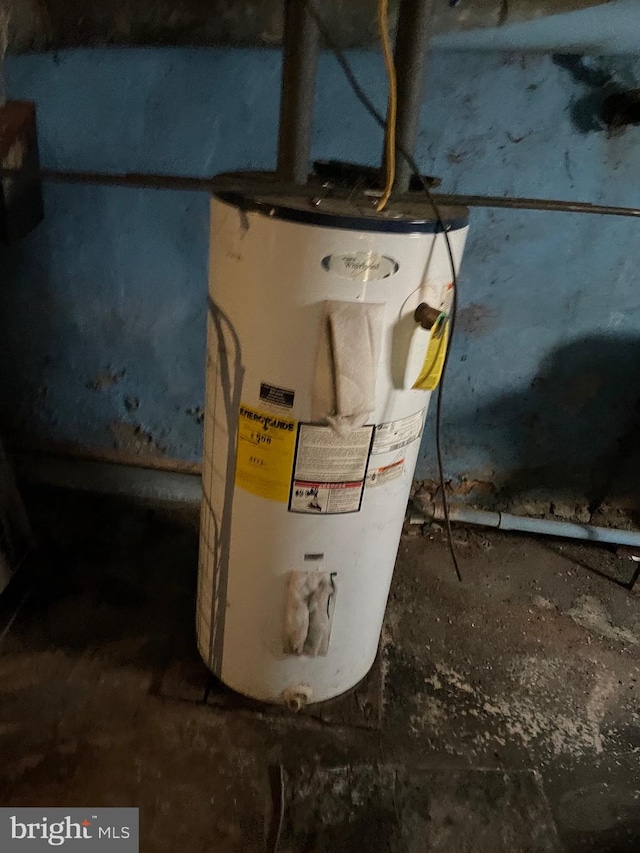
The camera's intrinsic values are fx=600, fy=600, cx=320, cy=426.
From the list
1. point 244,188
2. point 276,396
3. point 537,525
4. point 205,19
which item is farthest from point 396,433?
point 537,525

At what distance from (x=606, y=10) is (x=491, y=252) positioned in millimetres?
520

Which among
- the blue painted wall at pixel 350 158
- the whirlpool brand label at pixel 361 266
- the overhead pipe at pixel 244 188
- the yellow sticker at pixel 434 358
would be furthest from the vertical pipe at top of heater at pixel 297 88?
the blue painted wall at pixel 350 158

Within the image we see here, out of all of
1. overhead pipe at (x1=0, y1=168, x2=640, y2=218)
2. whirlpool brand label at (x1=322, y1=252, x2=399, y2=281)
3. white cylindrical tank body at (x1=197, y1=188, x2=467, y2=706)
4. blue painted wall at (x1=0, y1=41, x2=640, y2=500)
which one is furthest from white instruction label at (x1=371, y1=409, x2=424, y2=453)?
blue painted wall at (x1=0, y1=41, x2=640, y2=500)

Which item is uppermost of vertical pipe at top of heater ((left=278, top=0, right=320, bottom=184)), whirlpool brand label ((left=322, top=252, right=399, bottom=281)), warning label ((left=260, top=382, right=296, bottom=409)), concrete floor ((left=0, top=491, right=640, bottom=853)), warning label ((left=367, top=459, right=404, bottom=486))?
vertical pipe at top of heater ((left=278, top=0, right=320, bottom=184))

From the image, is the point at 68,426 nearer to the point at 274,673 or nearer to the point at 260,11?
the point at 274,673

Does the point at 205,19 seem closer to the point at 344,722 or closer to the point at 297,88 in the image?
the point at 297,88

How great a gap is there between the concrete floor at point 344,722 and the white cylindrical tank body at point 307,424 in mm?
137

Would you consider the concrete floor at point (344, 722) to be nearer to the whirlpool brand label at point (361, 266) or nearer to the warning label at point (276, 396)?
the warning label at point (276, 396)

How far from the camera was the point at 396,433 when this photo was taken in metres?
1.00

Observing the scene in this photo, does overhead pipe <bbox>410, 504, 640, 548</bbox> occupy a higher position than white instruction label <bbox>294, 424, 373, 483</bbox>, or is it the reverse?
white instruction label <bbox>294, 424, 373, 483</bbox>

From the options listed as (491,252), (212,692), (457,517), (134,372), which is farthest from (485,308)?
(212,692)

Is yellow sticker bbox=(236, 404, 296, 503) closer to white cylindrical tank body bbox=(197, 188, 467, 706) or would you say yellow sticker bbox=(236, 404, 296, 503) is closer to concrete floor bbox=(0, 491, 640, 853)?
white cylindrical tank body bbox=(197, 188, 467, 706)

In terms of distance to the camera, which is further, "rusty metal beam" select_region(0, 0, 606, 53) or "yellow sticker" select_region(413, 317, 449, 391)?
"rusty metal beam" select_region(0, 0, 606, 53)

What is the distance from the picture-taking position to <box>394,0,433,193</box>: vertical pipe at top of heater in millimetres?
887
